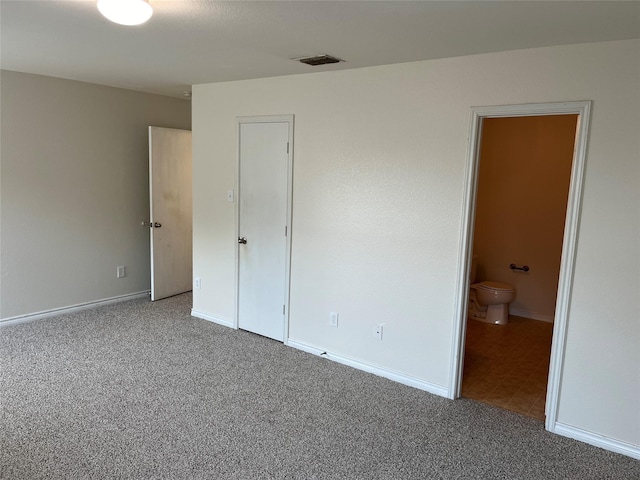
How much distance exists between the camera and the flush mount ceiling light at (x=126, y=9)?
6.51 feet

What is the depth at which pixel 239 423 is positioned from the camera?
282 cm

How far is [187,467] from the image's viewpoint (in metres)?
2.38

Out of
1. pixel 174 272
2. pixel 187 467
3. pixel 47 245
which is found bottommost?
pixel 187 467

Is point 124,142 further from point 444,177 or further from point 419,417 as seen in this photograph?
point 419,417

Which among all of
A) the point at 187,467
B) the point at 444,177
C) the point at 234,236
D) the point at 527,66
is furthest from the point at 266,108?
the point at 187,467

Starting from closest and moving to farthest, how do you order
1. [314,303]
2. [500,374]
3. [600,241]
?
[600,241] < [500,374] < [314,303]

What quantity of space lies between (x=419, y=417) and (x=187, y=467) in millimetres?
1468

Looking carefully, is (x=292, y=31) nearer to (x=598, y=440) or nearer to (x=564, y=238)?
(x=564, y=238)

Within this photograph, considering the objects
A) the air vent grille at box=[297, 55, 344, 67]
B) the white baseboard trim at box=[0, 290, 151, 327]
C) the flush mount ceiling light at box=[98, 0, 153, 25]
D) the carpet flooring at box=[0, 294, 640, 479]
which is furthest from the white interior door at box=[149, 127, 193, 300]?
the flush mount ceiling light at box=[98, 0, 153, 25]

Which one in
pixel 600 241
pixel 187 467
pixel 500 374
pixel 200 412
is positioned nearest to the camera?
pixel 187 467

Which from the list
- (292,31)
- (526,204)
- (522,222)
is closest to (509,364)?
(522,222)

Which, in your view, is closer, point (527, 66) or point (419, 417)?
point (527, 66)

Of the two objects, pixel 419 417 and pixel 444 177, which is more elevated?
pixel 444 177

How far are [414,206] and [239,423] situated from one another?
188 cm
